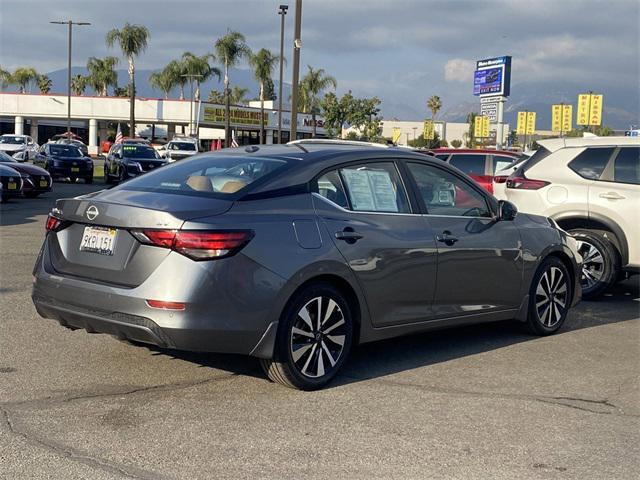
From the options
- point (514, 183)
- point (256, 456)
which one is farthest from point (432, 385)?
point (514, 183)

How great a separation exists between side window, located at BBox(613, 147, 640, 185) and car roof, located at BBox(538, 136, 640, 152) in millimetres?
118

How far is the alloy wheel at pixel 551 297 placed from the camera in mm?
7176

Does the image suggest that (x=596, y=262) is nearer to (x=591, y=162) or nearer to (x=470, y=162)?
(x=591, y=162)

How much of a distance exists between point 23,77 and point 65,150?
6061 cm

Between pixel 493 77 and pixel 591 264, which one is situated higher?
pixel 493 77

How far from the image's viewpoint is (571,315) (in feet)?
27.6

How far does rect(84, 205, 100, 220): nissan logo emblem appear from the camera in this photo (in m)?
5.14

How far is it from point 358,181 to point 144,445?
248 cm

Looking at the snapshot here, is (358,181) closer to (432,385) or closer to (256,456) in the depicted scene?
(432,385)

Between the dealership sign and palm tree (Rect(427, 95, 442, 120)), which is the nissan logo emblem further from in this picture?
palm tree (Rect(427, 95, 442, 120))

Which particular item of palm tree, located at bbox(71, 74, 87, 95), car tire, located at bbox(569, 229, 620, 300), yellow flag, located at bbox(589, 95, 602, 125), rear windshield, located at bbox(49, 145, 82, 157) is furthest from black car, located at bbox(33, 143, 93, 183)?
palm tree, located at bbox(71, 74, 87, 95)

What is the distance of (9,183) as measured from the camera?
18812mm

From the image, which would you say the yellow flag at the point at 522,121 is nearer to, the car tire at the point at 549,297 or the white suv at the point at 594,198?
the white suv at the point at 594,198

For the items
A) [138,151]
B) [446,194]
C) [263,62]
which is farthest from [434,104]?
[446,194]
